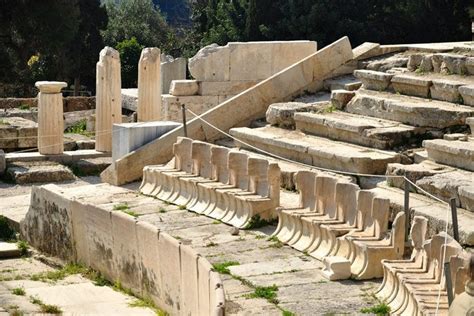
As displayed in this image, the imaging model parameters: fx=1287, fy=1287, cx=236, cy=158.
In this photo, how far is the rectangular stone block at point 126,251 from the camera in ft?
44.2

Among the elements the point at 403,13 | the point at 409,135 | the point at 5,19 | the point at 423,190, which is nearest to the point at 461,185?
the point at 423,190

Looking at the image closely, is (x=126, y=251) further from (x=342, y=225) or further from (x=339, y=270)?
(x=339, y=270)

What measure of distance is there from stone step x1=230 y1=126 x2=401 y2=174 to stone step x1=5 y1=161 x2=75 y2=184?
368 cm

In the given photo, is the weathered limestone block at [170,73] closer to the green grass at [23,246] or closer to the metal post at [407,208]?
the green grass at [23,246]

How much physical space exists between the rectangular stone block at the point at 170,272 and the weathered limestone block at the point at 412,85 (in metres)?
4.60

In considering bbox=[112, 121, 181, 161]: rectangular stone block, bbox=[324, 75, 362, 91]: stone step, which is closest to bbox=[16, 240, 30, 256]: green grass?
bbox=[112, 121, 181, 161]: rectangular stone block

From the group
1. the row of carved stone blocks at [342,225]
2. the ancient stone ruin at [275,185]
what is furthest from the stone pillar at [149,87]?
the row of carved stone blocks at [342,225]

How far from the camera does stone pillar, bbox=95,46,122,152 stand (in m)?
21.2

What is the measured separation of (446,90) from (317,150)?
173 centimetres

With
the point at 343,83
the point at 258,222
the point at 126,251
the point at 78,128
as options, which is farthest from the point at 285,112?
the point at 78,128

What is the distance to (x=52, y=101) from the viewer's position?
2116 cm

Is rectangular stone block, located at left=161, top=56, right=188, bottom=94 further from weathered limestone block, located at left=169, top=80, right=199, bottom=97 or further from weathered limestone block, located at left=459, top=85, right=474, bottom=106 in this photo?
weathered limestone block, located at left=459, top=85, right=474, bottom=106

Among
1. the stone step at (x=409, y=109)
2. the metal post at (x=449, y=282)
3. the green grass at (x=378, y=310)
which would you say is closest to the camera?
the metal post at (x=449, y=282)

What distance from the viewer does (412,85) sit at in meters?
15.9
